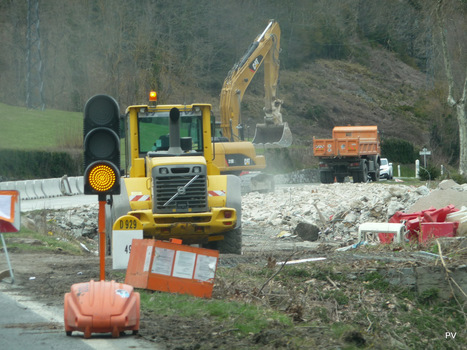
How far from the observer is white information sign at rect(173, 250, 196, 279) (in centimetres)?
998

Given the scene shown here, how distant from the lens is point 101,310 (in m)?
7.51

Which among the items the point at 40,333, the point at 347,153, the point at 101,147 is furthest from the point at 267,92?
the point at 40,333

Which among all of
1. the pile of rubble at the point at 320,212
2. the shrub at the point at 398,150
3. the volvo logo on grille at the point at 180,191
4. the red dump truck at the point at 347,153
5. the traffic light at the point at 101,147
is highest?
the shrub at the point at 398,150

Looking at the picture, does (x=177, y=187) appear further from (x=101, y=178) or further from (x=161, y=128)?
(x=101, y=178)

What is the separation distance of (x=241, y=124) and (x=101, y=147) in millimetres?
24086

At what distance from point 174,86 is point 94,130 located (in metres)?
53.3

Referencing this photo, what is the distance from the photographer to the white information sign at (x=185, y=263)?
9977 mm

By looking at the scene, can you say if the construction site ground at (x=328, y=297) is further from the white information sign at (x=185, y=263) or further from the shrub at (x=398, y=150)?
the shrub at (x=398, y=150)

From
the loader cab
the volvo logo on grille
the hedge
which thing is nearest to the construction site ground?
the volvo logo on grille

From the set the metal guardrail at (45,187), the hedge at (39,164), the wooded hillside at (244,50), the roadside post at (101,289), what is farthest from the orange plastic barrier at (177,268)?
the wooded hillside at (244,50)

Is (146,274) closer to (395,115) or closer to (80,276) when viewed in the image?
(80,276)

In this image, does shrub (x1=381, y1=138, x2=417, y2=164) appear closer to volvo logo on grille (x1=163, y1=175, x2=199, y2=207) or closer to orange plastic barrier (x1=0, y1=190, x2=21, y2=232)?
volvo logo on grille (x1=163, y1=175, x2=199, y2=207)

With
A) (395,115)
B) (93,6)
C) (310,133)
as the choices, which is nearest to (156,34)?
(93,6)

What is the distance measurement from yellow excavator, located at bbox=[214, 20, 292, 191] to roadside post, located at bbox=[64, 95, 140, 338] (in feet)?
67.0
